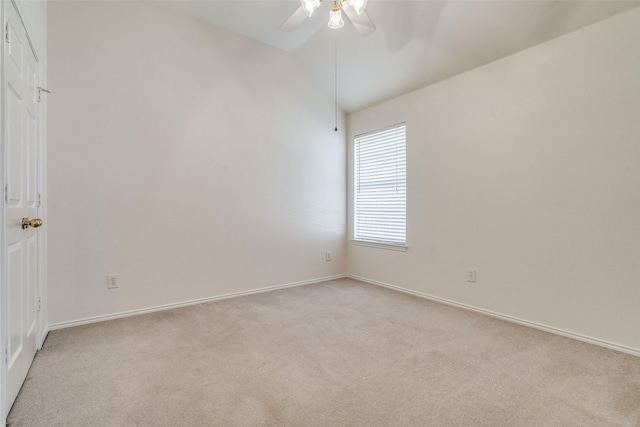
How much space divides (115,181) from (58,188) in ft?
1.34

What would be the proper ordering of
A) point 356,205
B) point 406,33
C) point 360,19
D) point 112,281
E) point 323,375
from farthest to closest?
point 356,205 < point 406,33 < point 112,281 < point 360,19 < point 323,375

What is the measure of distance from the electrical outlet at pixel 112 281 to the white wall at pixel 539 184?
9.93 feet

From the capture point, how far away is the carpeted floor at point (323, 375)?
154cm

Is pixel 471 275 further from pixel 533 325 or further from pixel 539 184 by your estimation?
pixel 539 184

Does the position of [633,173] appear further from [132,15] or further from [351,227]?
[132,15]

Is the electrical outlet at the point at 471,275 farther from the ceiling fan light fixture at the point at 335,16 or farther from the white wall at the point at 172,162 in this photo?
Answer: the ceiling fan light fixture at the point at 335,16

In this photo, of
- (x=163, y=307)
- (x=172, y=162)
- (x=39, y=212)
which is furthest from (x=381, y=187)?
(x=39, y=212)

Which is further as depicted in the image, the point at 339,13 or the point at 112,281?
the point at 112,281

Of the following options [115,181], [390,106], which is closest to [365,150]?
[390,106]

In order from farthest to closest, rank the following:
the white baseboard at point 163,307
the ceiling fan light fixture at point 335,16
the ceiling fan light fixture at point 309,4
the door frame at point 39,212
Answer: the white baseboard at point 163,307
the ceiling fan light fixture at point 335,16
the ceiling fan light fixture at point 309,4
the door frame at point 39,212

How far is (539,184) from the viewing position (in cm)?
268

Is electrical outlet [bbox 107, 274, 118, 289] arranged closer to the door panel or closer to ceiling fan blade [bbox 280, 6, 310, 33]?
the door panel

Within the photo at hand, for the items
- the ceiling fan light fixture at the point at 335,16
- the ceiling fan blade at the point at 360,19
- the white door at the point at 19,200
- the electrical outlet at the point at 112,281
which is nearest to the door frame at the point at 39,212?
the white door at the point at 19,200

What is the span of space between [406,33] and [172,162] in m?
2.62
